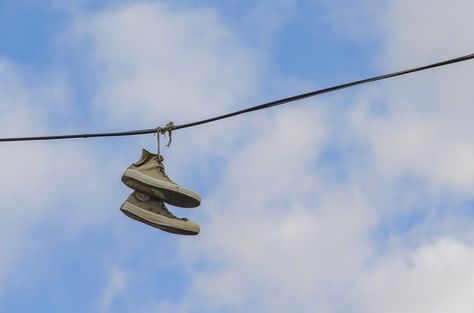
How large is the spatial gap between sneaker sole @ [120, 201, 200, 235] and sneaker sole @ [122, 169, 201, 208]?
0.42 ft

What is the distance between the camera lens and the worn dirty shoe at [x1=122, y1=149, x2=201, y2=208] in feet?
21.8

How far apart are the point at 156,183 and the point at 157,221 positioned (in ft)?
0.78

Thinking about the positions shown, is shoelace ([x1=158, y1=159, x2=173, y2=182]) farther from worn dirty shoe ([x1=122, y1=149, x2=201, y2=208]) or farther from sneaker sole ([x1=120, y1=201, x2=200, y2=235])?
sneaker sole ([x1=120, y1=201, x2=200, y2=235])

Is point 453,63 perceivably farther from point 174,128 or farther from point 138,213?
point 138,213

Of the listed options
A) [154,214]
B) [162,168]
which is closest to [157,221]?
[154,214]

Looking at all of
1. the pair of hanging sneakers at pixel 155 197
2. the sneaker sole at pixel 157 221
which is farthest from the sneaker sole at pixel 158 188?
the sneaker sole at pixel 157 221

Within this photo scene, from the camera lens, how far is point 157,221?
6660mm

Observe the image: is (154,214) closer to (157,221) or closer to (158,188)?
(157,221)

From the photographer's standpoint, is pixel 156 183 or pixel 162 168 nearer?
pixel 156 183

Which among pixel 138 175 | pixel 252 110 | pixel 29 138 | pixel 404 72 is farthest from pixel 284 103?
pixel 29 138

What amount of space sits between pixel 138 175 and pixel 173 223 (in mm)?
372

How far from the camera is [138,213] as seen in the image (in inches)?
263

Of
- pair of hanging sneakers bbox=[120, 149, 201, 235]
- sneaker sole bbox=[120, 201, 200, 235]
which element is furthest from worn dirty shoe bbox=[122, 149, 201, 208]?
sneaker sole bbox=[120, 201, 200, 235]

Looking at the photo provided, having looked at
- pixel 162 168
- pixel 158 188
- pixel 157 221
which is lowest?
pixel 157 221
